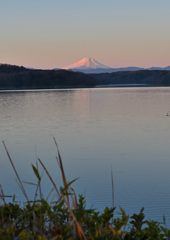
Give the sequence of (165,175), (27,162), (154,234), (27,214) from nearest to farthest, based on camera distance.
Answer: (154,234) < (27,214) < (165,175) < (27,162)

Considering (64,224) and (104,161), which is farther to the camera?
(104,161)

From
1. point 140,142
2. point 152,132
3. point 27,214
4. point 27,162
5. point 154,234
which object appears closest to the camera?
point 154,234

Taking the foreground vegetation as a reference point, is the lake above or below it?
below

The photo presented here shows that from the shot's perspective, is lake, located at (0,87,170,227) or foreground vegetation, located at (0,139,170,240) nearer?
foreground vegetation, located at (0,139,170,240)

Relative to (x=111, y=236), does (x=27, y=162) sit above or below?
below

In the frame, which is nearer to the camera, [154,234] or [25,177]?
[154,234]

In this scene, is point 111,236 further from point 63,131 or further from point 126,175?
point 63,131

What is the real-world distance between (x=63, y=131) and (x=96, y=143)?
189 inches

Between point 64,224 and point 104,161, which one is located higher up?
point 64,224

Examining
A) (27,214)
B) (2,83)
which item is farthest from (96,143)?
(2,83)

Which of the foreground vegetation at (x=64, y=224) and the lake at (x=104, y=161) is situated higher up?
the foreground vegetation at (x=64, y=224)

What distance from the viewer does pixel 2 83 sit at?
186 meters

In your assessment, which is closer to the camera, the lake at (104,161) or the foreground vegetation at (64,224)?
the foreground vegetation at (64,224)

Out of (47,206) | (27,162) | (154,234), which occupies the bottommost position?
(27,162)
